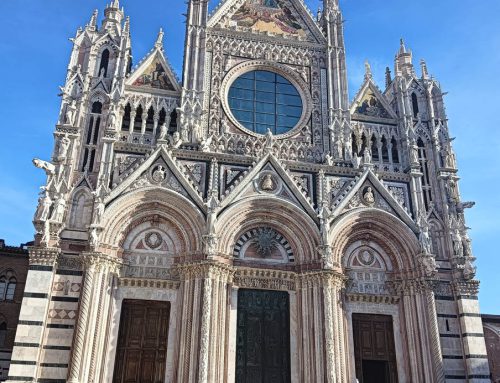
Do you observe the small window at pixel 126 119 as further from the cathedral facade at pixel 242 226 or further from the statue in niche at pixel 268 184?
the statue in niche at pixel 268 184

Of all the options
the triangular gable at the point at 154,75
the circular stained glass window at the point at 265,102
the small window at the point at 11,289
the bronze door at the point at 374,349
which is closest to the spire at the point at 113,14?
the triangular gable at the point at 154,75

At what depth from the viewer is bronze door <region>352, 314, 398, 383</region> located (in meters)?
18.9

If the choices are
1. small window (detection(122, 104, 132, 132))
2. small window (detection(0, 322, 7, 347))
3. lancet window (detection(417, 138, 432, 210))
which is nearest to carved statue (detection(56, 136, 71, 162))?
small window (detection(122, 104, 132, 132))

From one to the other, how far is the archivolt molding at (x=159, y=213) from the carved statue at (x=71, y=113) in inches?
152

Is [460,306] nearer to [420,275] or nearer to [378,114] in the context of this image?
[420,275]

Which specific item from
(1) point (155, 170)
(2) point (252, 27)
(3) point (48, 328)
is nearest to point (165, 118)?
(1) point (155, 170)

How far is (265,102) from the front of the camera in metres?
23.4

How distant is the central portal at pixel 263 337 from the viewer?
18.1 metres

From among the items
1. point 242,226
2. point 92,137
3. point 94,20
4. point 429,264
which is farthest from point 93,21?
point 429,264

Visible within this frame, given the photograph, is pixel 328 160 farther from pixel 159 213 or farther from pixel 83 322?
pixel 83 322

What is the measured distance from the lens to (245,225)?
20109mm

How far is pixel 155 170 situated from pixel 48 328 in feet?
21.6

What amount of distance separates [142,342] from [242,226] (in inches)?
213

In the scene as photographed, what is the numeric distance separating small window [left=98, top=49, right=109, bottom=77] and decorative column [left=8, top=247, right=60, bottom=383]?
26.4 ft
